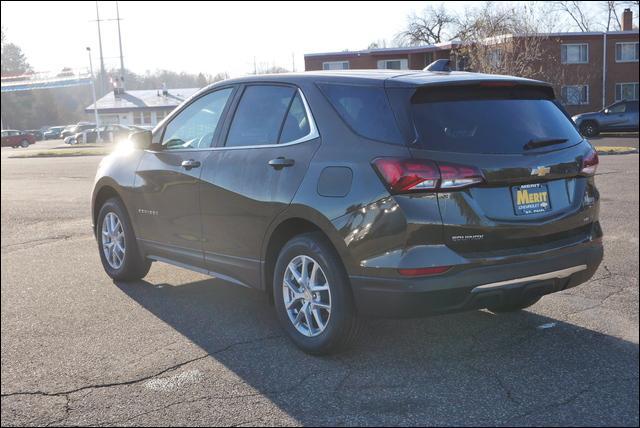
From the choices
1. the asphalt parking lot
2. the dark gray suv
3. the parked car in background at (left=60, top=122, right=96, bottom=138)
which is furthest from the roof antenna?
the parked car in background at (left=60, top=122, right=96, bottom=138)

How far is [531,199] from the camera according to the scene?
3.64 metres

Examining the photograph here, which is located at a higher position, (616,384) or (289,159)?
(289,159)

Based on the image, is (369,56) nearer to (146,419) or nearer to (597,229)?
(597,229)

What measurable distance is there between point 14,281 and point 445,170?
14.7ft

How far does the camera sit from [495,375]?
359 centimetres

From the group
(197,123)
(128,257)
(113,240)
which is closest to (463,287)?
(197,123)

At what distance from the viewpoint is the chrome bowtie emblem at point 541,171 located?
363 centimetres

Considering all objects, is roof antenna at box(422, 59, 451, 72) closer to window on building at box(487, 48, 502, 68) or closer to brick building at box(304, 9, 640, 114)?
window on building at box(487, 48, 502, 68)

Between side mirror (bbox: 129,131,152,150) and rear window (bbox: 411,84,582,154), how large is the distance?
8.65 feet

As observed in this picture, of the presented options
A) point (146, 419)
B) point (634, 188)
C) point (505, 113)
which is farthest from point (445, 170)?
point (634, 188)

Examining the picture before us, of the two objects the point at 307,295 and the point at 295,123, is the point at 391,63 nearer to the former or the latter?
the point at 295,123

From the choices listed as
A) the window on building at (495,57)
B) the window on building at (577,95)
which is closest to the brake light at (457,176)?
the window on building at (495,57)

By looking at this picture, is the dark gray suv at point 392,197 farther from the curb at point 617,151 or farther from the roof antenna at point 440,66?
the curb at point 617,151

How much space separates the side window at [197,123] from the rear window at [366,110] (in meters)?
1.18
